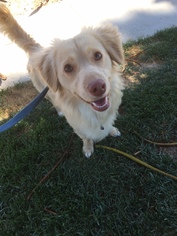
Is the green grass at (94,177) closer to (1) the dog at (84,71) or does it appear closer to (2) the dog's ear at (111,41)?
(1) the dog at (84,71)

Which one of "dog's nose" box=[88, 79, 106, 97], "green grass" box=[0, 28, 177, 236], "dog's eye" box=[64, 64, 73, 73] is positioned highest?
"dog's eye" box=[64, 64, 73, 73]

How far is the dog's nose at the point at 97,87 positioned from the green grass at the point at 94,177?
46.6 inches

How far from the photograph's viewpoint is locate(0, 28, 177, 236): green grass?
8.02 feet

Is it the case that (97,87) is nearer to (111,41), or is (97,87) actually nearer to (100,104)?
(100,104)

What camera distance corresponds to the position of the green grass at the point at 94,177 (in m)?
2.44

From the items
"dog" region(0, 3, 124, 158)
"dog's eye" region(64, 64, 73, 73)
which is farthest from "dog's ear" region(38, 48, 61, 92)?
"dog's eye" region(64, 64, 73, 73)

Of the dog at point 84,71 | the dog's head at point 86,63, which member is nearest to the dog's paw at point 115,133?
the dog at point 84,71

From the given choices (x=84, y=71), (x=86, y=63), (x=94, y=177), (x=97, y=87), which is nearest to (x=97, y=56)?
(x=86, y=63)

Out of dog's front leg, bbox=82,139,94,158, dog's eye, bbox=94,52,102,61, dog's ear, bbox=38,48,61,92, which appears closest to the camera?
dog's eye, bbox=94,52,102,61

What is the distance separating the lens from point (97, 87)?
192cm

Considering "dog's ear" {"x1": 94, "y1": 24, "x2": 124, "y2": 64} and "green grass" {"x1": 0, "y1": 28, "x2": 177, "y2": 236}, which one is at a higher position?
"dog's ear" {"x1": 94, "y1": 24, "x2": 124, "y2": 64}

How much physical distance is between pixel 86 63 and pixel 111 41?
18.4 inches

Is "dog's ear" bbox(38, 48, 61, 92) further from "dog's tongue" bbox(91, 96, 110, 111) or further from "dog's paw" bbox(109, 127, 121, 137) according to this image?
"dog's paw" bbox(109, 127, 121, 137)

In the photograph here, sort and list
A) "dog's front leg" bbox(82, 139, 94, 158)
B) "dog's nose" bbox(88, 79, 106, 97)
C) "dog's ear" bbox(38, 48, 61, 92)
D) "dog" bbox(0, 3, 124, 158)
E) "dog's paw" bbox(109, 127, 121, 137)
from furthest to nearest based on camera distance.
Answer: "dog's paw" bbox(109, 127, 121, 137) < "dog's front leg" bbox(82, 139, 94, 158) < "dog's ear" bbox(38, 48, 61, 92) < "dog" bbox(0, 3, 124, 158) < "dog's nose" bbox(88, 79, 106, 97)
